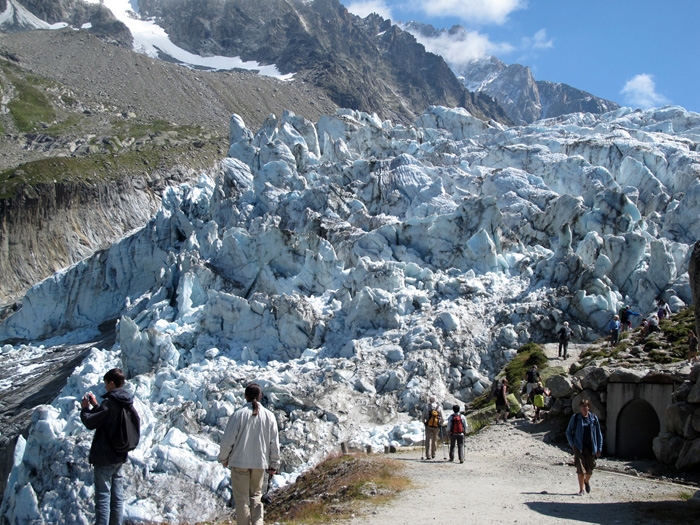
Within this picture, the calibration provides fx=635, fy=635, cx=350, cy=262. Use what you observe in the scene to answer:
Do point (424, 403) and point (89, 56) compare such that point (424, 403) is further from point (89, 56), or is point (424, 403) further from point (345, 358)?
point (89, 56)

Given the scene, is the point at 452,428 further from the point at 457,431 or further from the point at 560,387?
the point at 560,387

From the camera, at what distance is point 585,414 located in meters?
11.2

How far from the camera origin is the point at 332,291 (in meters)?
33.2

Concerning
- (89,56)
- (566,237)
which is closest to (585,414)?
(566,237)

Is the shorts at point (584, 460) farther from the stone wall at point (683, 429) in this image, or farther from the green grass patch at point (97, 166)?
the green grass patch at point (97, 166)

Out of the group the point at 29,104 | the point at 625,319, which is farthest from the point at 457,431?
the point at 29,104

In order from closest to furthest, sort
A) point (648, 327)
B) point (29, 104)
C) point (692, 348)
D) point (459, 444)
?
point (459, 444), point (692, 348), point (648, 327), point (29, 104)

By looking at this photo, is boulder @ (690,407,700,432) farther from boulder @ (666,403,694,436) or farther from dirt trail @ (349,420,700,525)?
dirt trail @ (349,420,700,525)

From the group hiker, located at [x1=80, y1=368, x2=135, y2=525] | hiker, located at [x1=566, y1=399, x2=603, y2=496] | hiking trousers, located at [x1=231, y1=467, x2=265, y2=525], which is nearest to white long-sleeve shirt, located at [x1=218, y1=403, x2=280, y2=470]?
hiking trousers, located at [x1=231, y1=467, x2=265, y2=525]

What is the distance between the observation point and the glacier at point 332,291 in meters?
22.2

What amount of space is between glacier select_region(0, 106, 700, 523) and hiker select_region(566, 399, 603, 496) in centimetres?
1005

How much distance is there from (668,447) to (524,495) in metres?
4.06

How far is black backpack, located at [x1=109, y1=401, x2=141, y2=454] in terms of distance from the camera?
753cm

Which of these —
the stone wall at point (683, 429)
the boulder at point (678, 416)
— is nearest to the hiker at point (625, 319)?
the stone wall at point (683, 429)
